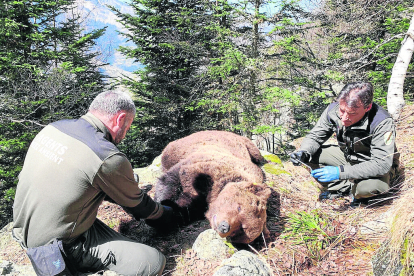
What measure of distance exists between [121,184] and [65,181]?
0.45m

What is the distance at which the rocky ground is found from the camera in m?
2.39

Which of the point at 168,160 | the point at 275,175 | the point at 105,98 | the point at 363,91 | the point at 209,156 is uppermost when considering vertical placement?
the point at 105,98

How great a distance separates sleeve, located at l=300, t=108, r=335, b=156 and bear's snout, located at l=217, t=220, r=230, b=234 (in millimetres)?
1848

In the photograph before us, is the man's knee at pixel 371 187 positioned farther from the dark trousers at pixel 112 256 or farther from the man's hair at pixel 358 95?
the dark trousers at pixel 112 256

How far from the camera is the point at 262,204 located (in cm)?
283

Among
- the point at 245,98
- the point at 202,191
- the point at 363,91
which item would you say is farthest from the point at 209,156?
the point at 245,98

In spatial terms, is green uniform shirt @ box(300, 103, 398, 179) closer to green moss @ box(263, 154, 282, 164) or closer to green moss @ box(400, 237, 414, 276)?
green moss @ box(400, 237, 414, 276)

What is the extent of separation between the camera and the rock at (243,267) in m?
2.06

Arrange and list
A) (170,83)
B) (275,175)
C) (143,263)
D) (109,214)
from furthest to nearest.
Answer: (170,83)
(275,175)
(109,214)
(143,263)

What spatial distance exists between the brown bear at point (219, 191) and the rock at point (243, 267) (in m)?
0.31

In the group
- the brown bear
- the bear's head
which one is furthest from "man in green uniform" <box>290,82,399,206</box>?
the bear's head

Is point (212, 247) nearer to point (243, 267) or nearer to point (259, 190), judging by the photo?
point (243, 267)

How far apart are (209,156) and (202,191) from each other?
0.57 meters

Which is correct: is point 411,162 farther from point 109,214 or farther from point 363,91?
point 109,214
